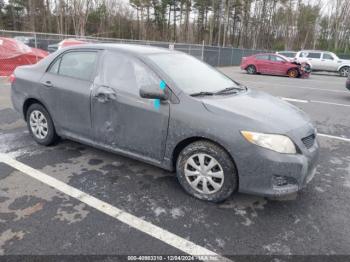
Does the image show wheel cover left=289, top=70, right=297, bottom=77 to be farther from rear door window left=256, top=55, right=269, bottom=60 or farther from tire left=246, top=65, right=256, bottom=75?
tire left=246, top=65, right=256, bottom=75

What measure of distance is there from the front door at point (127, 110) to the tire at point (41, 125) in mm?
984

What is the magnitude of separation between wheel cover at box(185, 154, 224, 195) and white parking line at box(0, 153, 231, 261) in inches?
26.3

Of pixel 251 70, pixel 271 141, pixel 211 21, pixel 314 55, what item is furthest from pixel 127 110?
pixel 211 21

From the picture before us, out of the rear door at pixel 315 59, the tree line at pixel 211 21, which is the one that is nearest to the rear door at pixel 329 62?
the rear door at pixel 315 59

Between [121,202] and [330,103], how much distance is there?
8196 millimetres

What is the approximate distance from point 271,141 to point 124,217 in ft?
5.07

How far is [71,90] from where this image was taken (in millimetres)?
3805

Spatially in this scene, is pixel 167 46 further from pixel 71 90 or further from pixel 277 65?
pixel 71 90

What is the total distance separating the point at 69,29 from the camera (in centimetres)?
3600

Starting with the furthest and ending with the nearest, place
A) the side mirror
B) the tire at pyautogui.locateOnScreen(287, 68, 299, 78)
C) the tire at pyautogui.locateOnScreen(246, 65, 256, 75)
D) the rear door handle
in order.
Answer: the tire at pyautogui.locateOnScreen(246, 65, 256, 75)
the tire at pyautogui.locateOnScreen(287, 68, 299, 78)
the rear door handle
the side mirror

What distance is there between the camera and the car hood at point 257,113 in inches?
109

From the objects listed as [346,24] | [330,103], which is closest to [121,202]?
[330,103]

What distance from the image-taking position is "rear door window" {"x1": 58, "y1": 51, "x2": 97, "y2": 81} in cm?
376

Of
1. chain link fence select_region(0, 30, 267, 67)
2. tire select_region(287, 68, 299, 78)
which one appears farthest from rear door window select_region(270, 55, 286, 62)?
chain link fence select_region(0, 30, 267, 67)
